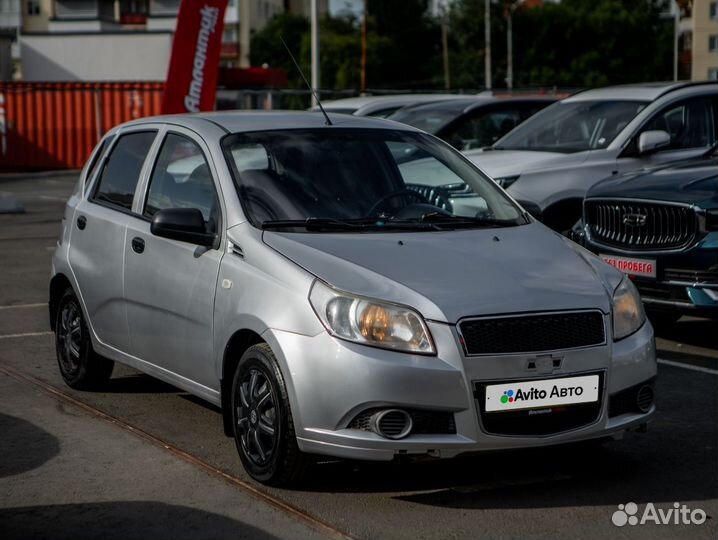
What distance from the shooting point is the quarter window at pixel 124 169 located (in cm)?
710

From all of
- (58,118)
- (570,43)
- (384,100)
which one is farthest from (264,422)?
(570,43)

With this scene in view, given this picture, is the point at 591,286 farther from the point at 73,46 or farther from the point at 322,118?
the point at 73,46

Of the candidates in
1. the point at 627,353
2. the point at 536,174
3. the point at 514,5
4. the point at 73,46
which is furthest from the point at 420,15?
the point at 627,353

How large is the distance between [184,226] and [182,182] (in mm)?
582

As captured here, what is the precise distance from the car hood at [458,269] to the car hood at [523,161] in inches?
218

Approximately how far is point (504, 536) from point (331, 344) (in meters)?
0.99

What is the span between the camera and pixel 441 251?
5.61 m

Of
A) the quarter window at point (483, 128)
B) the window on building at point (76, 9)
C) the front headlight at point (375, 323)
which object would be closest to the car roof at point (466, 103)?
the quarter window at point (483, 128)

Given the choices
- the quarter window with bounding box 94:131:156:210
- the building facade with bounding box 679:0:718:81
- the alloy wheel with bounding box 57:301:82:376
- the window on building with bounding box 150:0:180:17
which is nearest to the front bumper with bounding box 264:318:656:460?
the quarter window with bounding box 94:131:156:210

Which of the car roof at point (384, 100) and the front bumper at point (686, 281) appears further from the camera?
the car roof at point (384, 100)

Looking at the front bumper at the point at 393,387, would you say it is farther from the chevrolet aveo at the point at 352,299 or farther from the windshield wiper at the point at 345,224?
the windshield wiper at the point at 345,224

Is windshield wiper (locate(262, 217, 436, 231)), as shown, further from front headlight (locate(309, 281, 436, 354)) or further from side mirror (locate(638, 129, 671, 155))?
side mirror (locate(638, 129, 671, 155))

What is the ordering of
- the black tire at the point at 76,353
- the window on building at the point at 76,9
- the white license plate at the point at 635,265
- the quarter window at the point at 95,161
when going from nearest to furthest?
the black tire at the point at 76,353 → the quarter window at the point at 95,161 → the white license plate at the point at 635,265 → the window on building at the point at 76,9

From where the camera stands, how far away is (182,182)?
260 inches
